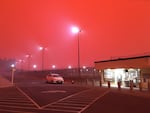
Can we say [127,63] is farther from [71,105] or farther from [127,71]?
[71,105]

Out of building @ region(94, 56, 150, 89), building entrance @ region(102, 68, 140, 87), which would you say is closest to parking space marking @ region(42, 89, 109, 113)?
→ building @ region(94, 56, 150, 89)

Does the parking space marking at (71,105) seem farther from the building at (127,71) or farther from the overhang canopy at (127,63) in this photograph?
the overhang canopy at (127,63)

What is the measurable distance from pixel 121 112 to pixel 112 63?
2587 centimetres

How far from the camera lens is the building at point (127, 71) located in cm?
3148

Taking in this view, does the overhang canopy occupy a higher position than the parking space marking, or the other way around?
the overhang canopy

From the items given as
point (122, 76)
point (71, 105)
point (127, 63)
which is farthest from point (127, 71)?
point (71, 105)

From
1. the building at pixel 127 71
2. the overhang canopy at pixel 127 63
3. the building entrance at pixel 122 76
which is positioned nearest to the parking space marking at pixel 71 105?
the building at pixel 127 71

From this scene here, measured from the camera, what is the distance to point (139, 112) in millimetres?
12570

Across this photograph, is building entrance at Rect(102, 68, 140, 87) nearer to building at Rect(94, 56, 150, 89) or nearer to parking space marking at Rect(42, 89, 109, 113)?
building at Rect(94, 56, 150, 89)

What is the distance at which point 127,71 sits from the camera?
117 feet

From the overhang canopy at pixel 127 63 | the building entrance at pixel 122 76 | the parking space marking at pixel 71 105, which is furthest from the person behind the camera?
the building entrance at pixel 122 76

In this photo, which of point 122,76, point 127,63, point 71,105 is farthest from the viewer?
point 122,76

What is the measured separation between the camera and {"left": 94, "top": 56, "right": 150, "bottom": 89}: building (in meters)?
31.5

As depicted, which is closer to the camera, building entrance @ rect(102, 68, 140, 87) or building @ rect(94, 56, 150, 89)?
building @ rect(94, 56, 150, 89)
